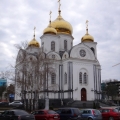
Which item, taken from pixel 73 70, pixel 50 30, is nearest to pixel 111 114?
pixel 73 70

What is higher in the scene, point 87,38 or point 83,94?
point 87,38

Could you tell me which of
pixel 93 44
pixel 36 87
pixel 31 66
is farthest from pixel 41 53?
pixel 93 44

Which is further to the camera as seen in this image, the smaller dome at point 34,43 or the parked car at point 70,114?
the smaller dome at point 34,43

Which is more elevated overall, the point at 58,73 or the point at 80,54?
the point at 80,54

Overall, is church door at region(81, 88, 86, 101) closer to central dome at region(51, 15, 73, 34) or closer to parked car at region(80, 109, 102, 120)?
central dome at region(51, 15, 73, 34)

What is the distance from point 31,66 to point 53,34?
18.2 m

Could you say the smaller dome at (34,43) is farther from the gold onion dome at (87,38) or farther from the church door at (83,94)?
the church door at (83,94)

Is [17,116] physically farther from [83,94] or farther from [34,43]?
[34,43]

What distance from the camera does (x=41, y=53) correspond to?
Answer: 102 ft

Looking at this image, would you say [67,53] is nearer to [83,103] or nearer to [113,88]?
[83,103]

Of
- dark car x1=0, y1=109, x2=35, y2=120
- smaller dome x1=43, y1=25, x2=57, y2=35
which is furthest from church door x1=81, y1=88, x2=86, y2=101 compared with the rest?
dark car x1=0, y1=109, x2=35, y2=120

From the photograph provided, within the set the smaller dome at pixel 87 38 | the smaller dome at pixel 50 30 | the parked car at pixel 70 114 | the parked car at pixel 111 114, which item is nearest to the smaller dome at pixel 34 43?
the smaller dome at pixel 50 30

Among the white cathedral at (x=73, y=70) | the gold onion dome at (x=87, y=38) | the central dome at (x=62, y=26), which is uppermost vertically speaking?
the central dome at (x=62, y=26)

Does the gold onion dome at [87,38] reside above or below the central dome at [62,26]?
below
